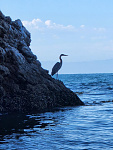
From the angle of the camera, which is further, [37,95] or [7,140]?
[37,95]

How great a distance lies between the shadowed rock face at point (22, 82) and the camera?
551 inches

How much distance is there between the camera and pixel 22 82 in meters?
14.7

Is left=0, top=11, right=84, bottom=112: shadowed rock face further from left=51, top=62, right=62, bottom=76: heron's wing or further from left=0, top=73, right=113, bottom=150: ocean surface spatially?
left=51, top=62, right=62, bottom=76: heron's wing

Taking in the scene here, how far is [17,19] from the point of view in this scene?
1814 cm

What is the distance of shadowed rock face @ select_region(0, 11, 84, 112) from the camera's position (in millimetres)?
13994

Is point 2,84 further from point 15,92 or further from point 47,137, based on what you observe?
point 47,137

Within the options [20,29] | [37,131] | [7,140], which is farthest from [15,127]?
[20,29]

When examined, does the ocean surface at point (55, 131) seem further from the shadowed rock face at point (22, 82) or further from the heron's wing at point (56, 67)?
the heron's wing at point (56, 67)

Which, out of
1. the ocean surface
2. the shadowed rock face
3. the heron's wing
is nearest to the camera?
the ocean surface

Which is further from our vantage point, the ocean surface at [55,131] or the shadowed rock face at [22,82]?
the shadowed rock face at [22,82]

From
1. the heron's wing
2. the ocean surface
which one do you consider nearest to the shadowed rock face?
the ocean surface

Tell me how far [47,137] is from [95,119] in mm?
3806

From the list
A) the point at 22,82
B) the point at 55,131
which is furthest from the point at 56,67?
the point at 55,131

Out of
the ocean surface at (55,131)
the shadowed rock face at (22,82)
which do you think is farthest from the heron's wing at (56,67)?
the ocean surface at (55,131)
